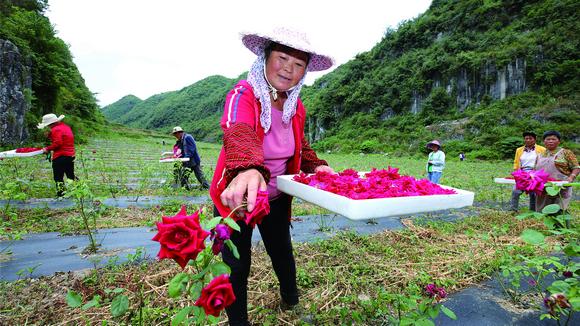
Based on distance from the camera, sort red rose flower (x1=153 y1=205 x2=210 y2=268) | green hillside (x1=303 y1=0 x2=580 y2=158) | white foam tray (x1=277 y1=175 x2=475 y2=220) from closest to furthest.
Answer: red rose flower (x1=153 y1=205 x2=210 y2=268) → white foam tray (x1=277 y1=175 x2=475 y2=220) → green hillside (x1=303 y1=0 x2=580 y2=158)

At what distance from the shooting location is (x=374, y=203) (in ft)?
4.03

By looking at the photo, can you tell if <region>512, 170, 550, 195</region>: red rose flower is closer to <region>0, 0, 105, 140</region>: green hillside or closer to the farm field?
Answer: the farm field

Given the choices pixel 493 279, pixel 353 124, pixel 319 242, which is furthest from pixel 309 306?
pixel 353 124

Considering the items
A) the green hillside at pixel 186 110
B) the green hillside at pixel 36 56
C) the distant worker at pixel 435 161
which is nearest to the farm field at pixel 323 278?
the distant worker at pixel 435 161

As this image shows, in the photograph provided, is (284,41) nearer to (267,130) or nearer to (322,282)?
(267,130)

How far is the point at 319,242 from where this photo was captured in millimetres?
3684

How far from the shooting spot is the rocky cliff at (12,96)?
1307cm

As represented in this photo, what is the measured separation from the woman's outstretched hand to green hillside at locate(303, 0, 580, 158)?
29111mm

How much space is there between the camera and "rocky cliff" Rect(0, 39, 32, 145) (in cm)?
1307

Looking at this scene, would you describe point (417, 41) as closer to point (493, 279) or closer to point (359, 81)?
point (359, 81)

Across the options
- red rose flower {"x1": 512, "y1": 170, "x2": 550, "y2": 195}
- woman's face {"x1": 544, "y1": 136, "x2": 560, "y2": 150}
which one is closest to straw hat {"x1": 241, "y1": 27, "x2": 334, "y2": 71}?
red rose flower {"x1": 512, "y1": 170, "x2": 550, "y2": 195}

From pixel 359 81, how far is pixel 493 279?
62.7 m

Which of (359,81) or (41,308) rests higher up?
(359,81)

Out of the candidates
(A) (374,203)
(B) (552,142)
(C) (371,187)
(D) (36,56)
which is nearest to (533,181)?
(C) (371,187)
